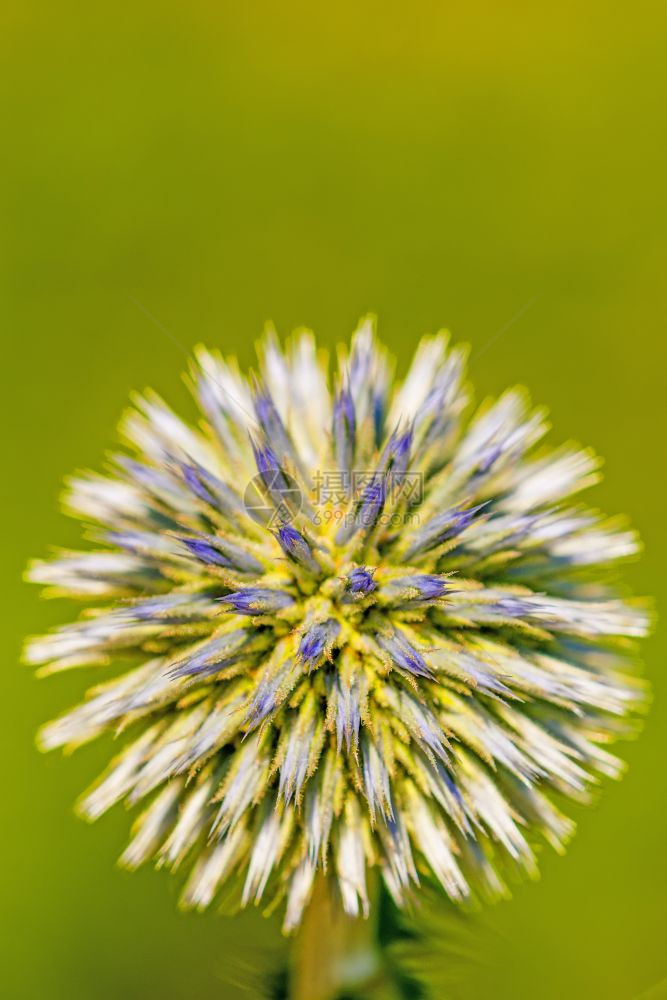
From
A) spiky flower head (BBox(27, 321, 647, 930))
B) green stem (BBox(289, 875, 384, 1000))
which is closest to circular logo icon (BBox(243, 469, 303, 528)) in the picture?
spiky flower head (BBox(27, 321, 647, 930))

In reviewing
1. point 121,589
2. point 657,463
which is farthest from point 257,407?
point 657,463

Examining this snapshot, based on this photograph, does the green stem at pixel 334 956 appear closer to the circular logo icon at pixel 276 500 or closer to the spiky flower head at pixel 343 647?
the spiky flower head at pixel 343 647

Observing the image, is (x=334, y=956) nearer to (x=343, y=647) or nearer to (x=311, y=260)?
(x=343, y=647)

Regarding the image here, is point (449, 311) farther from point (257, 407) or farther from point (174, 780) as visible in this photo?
point (174, 780)

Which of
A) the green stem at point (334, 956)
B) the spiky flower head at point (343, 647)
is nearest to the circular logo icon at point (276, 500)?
the spiky flower head at point (343, 647)

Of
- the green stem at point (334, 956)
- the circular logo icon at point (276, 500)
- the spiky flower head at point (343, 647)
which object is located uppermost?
the circular logo icon at point (276, 500)

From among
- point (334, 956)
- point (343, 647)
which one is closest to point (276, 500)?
point (343, 647)
